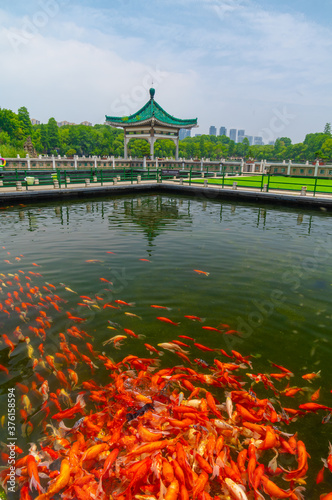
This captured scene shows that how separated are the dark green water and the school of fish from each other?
13 centimetres

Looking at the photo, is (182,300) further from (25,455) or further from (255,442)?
(25,455)

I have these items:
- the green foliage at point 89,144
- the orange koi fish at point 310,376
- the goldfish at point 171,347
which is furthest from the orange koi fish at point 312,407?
the green foliage at point 89,144

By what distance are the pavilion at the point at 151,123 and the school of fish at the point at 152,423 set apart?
50542mm

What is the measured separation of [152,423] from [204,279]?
433 cm

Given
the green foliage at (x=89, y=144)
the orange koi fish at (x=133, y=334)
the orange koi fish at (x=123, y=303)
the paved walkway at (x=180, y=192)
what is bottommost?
the orange koi fish at (x=133, y=334)

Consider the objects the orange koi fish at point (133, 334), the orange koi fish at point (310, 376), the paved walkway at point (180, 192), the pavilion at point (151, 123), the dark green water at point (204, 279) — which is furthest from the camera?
the pavilion at point (151, 123)

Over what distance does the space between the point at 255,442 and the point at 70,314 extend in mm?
3704

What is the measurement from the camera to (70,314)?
214 inches

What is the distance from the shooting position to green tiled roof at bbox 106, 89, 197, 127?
171 feet

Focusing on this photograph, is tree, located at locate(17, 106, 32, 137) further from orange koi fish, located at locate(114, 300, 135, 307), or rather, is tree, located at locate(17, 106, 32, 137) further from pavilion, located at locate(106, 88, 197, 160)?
orange koi fish, located at locate(114, 300, 135, 307)

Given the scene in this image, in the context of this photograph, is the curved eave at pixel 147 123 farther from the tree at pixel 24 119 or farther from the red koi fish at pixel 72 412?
the red koi fish at pixel 72 412

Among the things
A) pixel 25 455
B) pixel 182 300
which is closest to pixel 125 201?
pixel 182 300

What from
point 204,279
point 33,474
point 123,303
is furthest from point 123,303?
point 33,474

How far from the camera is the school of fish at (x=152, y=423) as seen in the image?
2.55 metres
